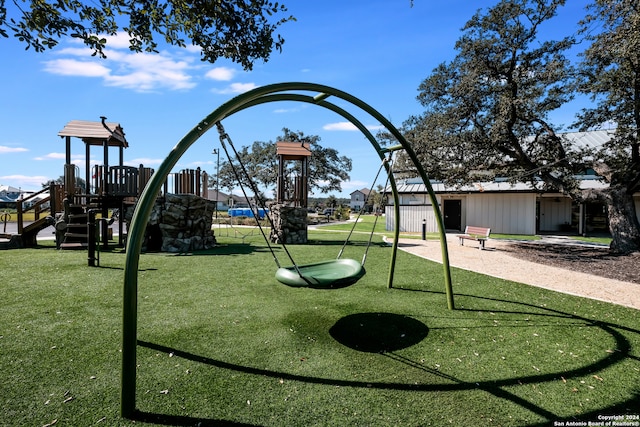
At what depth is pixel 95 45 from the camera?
446 cm

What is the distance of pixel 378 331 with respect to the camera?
15.0 feet

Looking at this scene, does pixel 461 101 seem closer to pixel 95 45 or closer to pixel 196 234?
pixel 196 234

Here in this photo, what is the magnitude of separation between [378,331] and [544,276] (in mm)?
6309

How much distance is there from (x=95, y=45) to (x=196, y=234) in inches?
351

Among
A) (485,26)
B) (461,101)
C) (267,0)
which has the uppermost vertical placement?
(485,26)

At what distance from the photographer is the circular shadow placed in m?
4.15

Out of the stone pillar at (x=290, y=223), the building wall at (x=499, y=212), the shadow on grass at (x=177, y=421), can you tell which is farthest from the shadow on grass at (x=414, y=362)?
the building wall at (x=499, y=212)

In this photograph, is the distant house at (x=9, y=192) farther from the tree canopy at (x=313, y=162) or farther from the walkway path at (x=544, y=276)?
the walkway path at (x=544, y=276)

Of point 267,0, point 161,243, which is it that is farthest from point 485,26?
point 161,243

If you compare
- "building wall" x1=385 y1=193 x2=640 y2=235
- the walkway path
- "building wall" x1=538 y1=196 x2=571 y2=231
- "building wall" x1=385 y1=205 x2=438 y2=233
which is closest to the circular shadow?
the walkway path

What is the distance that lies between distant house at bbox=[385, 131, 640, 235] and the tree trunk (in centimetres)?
758

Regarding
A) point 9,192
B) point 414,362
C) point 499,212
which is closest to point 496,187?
point 499,212

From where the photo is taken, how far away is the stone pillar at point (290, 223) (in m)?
14.9

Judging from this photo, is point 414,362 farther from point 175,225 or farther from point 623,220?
point 623,220
